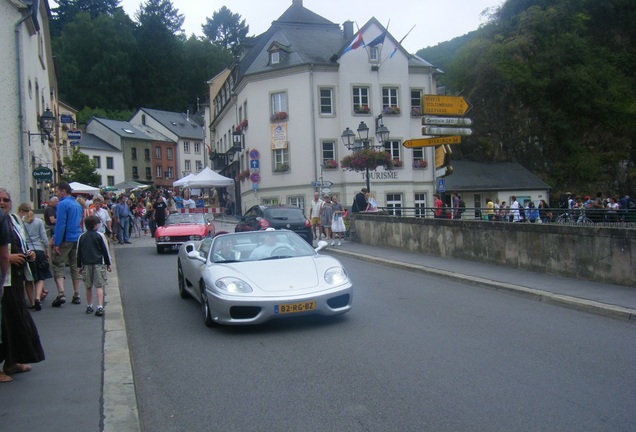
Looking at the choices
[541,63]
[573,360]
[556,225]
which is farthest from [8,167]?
[541,63]

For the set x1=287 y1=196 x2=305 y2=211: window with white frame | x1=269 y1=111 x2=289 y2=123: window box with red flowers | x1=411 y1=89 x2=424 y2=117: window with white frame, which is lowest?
x1=287 y1=196 x2=305 y2=211: window with white frame

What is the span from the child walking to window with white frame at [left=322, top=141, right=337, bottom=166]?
106ft

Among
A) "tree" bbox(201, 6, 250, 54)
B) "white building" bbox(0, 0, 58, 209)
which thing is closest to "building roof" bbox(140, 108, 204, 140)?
"tree" bbox(201, 6, 250, 54)

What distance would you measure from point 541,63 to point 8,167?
4999cm

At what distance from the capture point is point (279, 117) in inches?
1654

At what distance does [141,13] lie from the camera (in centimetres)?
8931

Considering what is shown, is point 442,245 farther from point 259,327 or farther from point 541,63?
point 541,63

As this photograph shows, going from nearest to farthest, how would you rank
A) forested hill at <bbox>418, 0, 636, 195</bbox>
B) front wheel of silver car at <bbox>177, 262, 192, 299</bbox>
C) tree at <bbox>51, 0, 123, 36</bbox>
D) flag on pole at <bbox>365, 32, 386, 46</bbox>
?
front wheel of silver car at <bbox>177, 262, 192, 299</bbox>, flag on pole at <bbox>365, 32, 386, 46</bbox>, forested hill at <bbox>418, 0, 636, 195</bbox>, tree at <bbox>51, 0, 123, 36</bbox>

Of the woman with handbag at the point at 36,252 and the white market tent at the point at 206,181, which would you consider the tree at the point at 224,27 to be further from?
the woman with handbag at the point at 36,252

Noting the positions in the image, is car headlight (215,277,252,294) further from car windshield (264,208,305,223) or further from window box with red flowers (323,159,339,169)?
window box with red flowers (323,159,339,169)

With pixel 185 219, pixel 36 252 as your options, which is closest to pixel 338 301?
pixel 36 252

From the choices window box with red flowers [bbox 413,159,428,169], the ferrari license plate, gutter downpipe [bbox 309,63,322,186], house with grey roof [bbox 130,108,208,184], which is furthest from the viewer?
house with grey roof [bbox 130,108,208,184]

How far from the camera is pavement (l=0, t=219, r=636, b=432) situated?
484 centimetres

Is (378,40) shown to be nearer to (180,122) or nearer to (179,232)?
(179,232)
